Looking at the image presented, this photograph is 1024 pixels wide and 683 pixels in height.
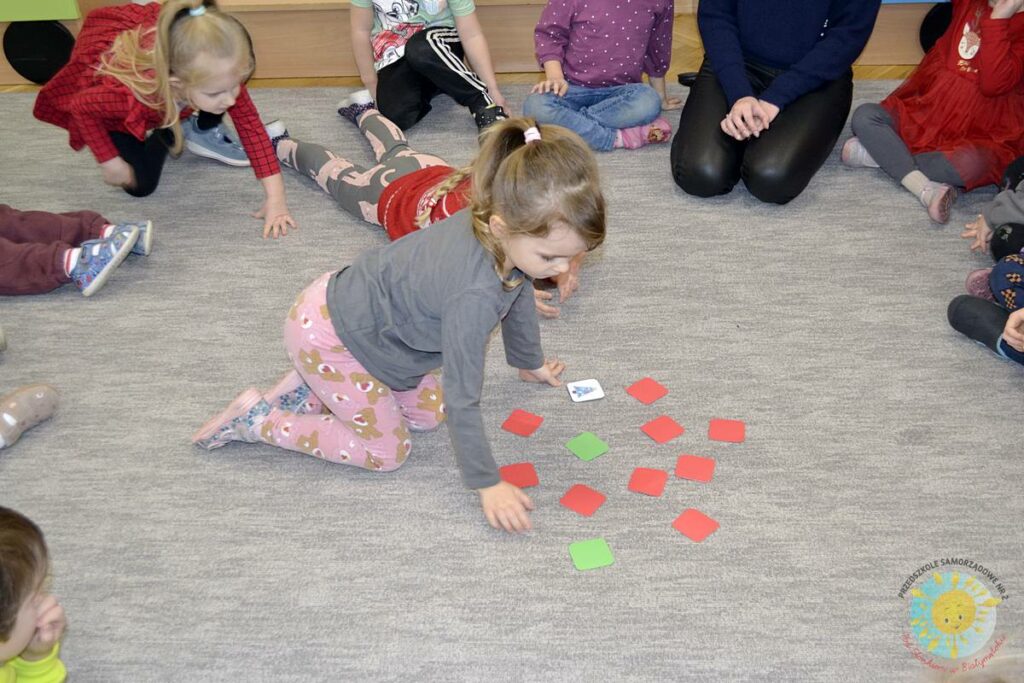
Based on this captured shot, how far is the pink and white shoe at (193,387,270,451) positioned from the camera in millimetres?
1792

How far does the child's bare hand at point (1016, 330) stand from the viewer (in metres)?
1.89

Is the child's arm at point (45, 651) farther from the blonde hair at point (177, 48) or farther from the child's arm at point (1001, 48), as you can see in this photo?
the child's arm at point (1001, 48)

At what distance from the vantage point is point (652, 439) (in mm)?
1838

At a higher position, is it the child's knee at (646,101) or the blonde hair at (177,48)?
the blonde hair at (177,48)

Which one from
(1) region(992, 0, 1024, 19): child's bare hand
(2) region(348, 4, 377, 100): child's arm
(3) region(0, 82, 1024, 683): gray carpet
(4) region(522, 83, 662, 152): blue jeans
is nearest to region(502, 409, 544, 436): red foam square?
(3) region(0, 82, 1024, 683): gray carpet

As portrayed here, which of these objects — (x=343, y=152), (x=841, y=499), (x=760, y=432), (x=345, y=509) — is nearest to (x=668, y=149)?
(x=343, y=152)

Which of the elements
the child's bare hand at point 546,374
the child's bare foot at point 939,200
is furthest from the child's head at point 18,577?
the child's bare foot at point 939,200

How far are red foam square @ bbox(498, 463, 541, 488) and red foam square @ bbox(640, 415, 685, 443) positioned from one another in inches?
9.7

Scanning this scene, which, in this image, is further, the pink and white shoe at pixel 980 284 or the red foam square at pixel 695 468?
the pink and white shoe at pixel 980 284

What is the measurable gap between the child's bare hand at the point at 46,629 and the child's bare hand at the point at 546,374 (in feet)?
3.19

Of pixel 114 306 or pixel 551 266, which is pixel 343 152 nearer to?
pixel 114 306

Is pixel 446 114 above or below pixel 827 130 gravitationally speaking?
below

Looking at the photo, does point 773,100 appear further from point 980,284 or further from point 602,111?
point 980,284

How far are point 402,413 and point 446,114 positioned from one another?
4.64 feet
